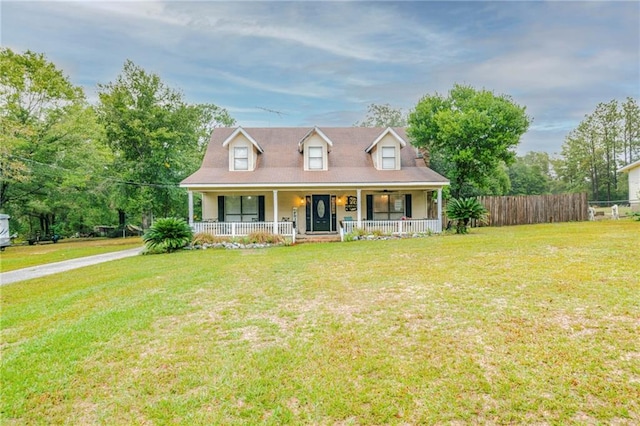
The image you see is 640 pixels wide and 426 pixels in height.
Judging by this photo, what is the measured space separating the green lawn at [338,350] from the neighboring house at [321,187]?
934cm

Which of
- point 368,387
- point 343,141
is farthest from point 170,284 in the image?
point 343,141

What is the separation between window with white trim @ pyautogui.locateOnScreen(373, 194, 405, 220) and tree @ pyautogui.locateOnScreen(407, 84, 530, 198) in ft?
15.2

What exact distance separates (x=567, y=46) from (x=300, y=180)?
629 inches

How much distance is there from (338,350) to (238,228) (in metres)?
13.0

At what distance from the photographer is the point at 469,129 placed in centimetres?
1888

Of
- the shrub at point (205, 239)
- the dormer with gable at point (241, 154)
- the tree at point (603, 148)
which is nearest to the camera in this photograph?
the shrub at point (205, 239)

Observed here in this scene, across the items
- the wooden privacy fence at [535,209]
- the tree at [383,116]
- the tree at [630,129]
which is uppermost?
the tree at [383,116]

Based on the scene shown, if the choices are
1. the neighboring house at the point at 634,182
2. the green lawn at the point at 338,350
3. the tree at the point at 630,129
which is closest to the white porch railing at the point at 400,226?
the green lawn at the point at 338,350

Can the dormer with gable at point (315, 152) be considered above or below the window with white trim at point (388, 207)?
above

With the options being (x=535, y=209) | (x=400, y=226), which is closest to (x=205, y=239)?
(x=400, y=226)

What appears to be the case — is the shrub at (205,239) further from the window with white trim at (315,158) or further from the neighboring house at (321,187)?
the window with white trim at (315,158)

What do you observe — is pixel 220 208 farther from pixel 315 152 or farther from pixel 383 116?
pixel 383 116

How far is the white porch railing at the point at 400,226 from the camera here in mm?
16297

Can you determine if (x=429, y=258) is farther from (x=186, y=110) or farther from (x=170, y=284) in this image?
(x=186, y=110)
